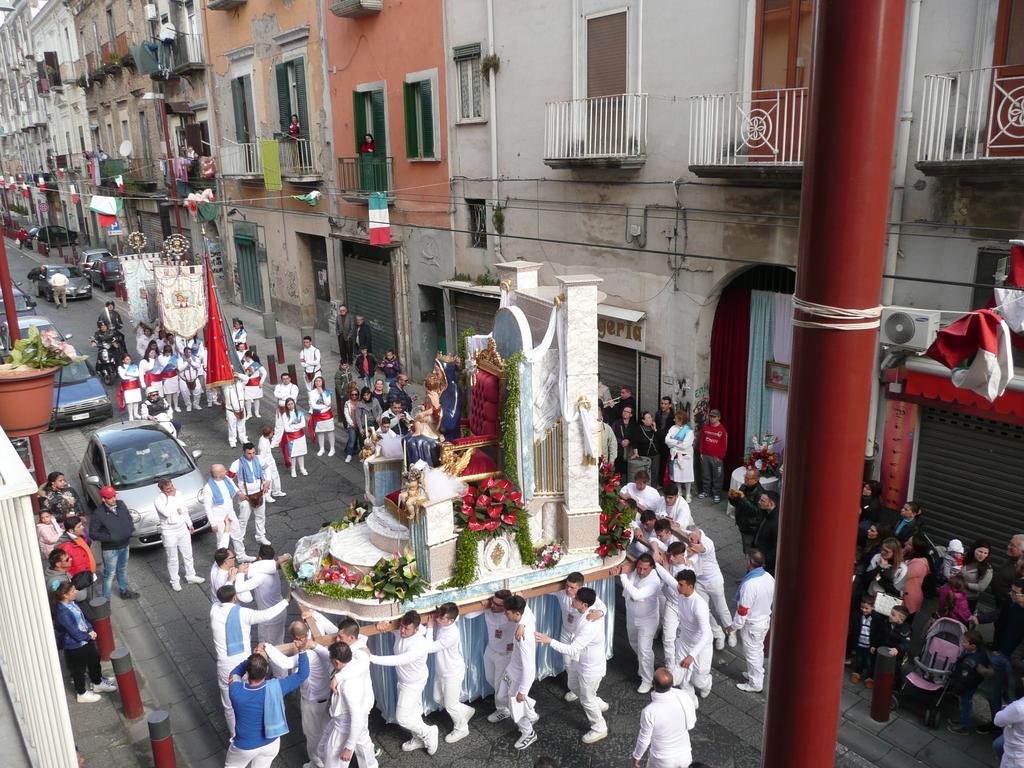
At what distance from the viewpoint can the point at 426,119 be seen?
1942 cm

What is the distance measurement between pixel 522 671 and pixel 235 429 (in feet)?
35.8

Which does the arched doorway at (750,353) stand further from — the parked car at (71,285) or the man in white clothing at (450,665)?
the parked car at (71,285)

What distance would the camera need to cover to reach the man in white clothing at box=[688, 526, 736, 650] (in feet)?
29.9

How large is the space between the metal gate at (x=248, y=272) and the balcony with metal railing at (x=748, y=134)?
20.7 metres

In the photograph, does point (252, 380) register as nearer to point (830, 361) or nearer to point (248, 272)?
point (248, 272)

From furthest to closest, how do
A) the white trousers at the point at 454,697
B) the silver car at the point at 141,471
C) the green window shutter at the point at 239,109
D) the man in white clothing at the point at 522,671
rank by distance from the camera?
the green window shutter at the point at 239,109 < the silver car at the point at 141,471 < the white trousers at the point at 454,697 < the man in white clothing at the point at 522,671

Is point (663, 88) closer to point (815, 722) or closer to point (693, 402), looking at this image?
point (693, 402)

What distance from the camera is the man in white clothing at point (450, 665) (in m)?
7.81

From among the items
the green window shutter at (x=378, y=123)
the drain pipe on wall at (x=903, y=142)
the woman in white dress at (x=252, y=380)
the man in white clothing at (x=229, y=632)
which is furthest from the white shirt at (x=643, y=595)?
the green window shutter at (x=378, y=123)

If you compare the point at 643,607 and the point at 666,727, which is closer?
the point at 666,727

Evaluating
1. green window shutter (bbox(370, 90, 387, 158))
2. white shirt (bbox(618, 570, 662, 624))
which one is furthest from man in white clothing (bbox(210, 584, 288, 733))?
green window shutter (bbox(370, 90, 387, 158))

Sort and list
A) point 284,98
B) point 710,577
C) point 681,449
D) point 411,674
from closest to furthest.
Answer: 1. point 411,674
2. point 710,577
3. point 681,449
4. point 284,98

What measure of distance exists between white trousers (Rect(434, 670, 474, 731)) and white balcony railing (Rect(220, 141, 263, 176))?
73.1 feet

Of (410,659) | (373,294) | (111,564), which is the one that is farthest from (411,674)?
(373,294)
